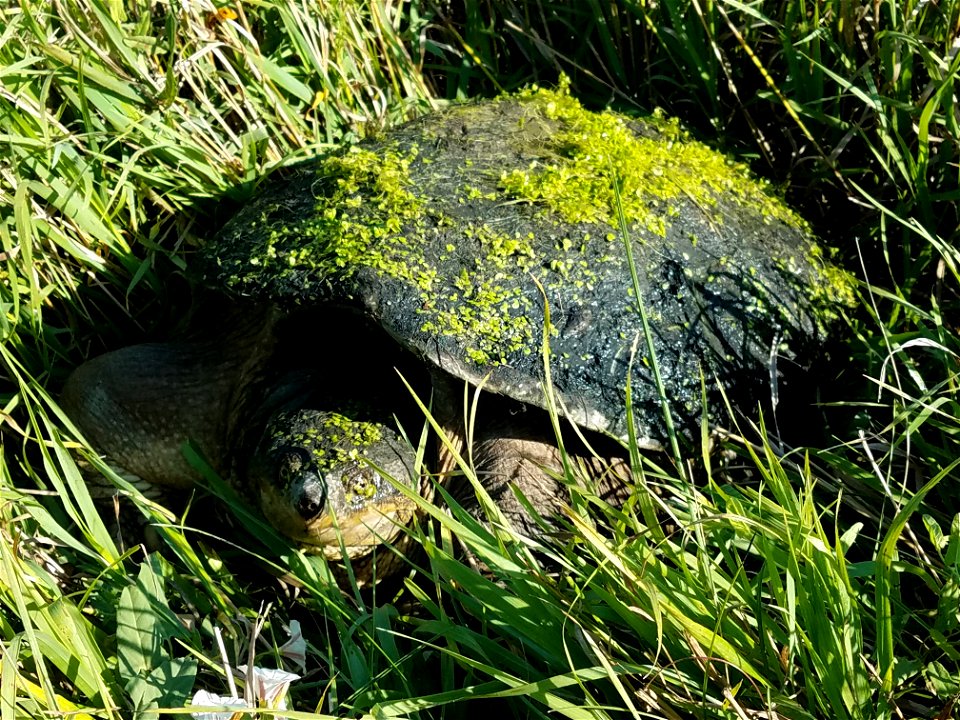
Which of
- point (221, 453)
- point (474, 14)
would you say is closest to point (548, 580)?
point (221, 453)

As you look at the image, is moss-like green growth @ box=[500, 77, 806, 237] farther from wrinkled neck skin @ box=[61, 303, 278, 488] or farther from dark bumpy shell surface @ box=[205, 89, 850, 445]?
wrinkled neck skin @ box=[61, 303, 278, 488]

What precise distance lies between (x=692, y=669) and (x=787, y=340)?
41.5 inches

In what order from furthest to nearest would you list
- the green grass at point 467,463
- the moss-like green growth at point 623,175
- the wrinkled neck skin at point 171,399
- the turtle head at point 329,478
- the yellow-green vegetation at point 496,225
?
1. the wrinkled neck skin at point 171,399
2. the moss-like green growth at point 623,175
3. the yellow-green vegetation at point 496,225
4. the turtle head at point 329,478
5. the green grass at point 467,463

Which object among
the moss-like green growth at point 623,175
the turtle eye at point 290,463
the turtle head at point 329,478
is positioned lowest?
the turtle head at point 329,478

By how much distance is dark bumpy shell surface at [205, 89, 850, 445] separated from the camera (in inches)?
86.7

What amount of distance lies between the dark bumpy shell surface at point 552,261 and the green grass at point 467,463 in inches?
7.9

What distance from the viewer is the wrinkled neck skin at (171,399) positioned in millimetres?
2555

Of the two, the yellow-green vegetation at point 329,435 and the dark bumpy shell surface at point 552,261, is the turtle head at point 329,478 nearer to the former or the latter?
the yellow-green vegetation at point 329,435

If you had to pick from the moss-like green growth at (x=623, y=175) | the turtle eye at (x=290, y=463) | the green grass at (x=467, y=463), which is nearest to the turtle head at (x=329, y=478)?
the turtle eye at (x=290, y=463)

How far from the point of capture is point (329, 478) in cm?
216

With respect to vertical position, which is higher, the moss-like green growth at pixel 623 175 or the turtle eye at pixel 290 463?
the moss-like green growth at pixel 623 175

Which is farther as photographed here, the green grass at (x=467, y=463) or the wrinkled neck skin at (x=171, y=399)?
the wrinkled neck skin at (x=171, y=399)

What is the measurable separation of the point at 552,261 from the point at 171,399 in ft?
3.73

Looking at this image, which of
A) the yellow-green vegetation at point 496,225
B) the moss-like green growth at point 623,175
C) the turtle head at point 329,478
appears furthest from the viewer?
the moss-like green growth at point 623,175
